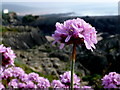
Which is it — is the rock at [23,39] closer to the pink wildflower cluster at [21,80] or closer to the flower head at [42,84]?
the pink wildflower cluster at [21,80]

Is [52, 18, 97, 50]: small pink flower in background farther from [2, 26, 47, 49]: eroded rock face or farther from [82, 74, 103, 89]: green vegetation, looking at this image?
[2, 26, 47, 49]: eroded rock face

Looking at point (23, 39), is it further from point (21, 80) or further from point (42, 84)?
point (42, 84)

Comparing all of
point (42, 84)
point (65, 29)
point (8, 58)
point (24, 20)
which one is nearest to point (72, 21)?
point (65, 29)

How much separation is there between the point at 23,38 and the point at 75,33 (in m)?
32.8

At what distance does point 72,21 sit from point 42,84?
9.16 feet

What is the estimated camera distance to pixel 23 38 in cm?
3484

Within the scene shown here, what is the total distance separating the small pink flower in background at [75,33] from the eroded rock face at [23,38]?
2603 cm

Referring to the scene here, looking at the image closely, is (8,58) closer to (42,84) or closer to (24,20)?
(42,84)

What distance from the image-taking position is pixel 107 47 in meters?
31.2

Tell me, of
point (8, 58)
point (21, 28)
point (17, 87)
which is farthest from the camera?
point (21, 28)

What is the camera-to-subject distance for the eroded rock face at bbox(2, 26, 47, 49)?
3039 cm

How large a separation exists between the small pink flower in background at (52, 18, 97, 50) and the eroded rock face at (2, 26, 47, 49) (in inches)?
1025

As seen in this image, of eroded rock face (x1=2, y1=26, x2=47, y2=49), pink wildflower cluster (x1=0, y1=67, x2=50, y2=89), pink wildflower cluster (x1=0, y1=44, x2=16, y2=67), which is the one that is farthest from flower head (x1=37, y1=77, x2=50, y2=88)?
eroded rock face (x1=2, y1=26, x2=47, y2=49)

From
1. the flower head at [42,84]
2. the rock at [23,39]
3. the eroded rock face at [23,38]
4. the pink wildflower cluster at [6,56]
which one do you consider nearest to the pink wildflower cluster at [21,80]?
the flower head at [42,84]
